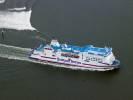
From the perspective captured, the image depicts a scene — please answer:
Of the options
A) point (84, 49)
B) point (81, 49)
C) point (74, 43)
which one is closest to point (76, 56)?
point (81, 49)

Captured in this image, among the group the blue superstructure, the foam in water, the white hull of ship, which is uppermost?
the foam in water

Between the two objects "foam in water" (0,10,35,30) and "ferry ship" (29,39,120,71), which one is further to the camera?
"foam in water" (0,10,35,30)

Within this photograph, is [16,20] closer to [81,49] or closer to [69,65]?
[69,65]

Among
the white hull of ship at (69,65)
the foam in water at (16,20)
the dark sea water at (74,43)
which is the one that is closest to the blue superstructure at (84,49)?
the white hull of ship at (69,65)

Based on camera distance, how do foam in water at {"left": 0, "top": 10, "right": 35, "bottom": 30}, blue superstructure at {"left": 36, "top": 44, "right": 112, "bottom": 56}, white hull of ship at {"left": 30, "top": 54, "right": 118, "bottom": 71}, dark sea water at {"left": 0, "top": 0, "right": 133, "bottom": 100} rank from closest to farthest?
dark sea water at {"left": 0, "top": 0, "right": 133, "bottom": 100}, white hull of ship at {"left": 30, "top": 54, "right": 118, "bottom": 71}, blue superstructure at {"left": 36, "top": 44, "right": 112, "bottom": 56}, foam in water at {"left": 0, "top": 10, "right": 35, "bottom": 30}

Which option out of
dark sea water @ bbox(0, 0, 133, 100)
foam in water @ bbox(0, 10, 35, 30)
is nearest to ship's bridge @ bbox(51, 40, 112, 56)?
dark sea water @ bbox(0, 0, 133, 100)

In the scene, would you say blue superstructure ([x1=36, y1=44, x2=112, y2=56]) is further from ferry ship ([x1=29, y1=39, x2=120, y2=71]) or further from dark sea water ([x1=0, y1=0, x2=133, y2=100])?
dark sea water ([x1=0, y1=0, x2=133, y2=100])
